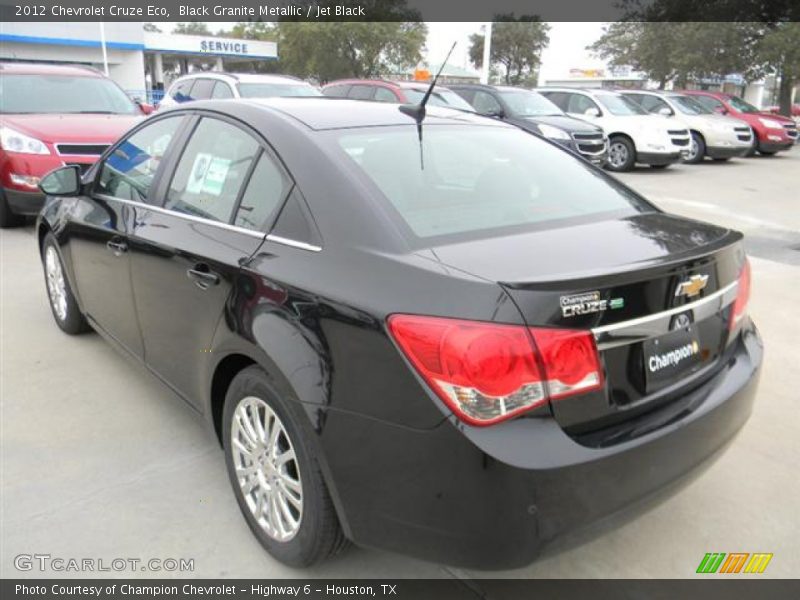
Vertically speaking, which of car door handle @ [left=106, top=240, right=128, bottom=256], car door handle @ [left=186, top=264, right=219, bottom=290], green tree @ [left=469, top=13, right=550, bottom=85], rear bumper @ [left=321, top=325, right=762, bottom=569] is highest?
green tree @ [left=469, top=13, right=550, bottom=85]

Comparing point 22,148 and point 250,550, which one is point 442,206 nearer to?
point 250,550

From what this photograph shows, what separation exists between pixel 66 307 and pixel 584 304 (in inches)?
153

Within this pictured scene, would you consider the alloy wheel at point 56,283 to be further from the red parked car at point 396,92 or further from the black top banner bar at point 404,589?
the red parked car at point 396,92

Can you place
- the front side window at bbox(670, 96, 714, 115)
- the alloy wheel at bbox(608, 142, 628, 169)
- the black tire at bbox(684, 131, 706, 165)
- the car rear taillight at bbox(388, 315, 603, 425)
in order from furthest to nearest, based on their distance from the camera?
the front side window at bbox(670, 96, 714, 115), the black tire at bbox(684, 131, 706, 165), the alloy wheel at bbox(608, 142, 628, 169), the car rear taillight at bbox(388, 315, 603, 425)

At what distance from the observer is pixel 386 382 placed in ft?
6.25

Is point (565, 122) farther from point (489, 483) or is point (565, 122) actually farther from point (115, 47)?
point (115, 47)

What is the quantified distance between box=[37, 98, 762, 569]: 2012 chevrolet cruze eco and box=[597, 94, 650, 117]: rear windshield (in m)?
13.0

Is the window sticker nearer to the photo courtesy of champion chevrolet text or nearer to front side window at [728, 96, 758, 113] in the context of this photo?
the photo courtesy of champion chevrolet text

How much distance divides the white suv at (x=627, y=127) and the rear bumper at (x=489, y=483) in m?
13.3

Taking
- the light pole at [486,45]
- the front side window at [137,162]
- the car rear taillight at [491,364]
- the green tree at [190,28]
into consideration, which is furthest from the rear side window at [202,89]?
the green tree at [190,28]

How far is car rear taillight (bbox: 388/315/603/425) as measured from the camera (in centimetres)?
179

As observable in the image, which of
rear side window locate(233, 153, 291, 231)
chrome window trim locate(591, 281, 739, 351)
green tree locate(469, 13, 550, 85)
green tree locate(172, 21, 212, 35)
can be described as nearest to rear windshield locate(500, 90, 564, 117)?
rear side window locate(233, 153, 291, 231)

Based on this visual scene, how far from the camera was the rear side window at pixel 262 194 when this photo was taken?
250 cm

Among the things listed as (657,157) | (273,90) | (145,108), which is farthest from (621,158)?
(145,108)
